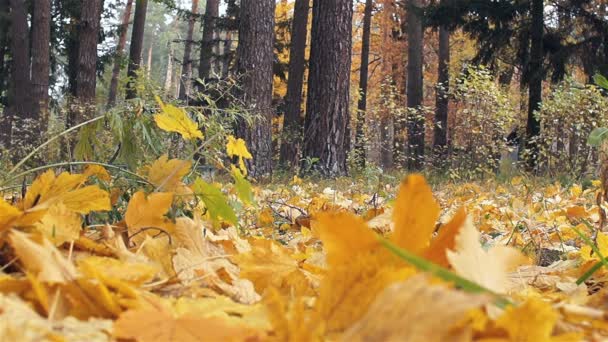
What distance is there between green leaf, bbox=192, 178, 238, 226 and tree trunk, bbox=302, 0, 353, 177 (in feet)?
21.0

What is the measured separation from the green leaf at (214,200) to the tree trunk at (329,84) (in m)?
6.39

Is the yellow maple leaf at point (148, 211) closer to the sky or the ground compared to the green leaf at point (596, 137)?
closer to the ground

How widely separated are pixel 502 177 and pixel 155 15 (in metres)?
61.0

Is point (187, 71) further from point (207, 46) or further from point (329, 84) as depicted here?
point (329, 84)

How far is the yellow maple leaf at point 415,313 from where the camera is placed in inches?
11.4

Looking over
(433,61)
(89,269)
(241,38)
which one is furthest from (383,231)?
(433,61)

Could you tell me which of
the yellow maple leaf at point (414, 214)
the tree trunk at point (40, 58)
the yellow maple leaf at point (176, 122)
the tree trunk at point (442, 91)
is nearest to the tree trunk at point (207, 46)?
the tree trunk at point (40, 58)

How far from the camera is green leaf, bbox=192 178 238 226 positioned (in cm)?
114

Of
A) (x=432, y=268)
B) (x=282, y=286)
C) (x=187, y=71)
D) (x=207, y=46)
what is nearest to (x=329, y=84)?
(x=282, y=286)

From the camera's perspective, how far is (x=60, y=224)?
76cm

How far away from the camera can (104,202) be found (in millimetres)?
845

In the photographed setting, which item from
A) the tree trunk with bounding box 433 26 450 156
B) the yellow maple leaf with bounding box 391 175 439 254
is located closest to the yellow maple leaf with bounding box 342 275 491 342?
the yellow maple leaf with bounding box 391 175 439 254

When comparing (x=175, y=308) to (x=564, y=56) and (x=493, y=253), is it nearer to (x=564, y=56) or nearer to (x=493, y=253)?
(x=493, y=253)

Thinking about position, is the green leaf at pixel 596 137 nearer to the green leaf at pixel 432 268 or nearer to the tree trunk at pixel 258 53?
the green leaf at pixel 432 268
